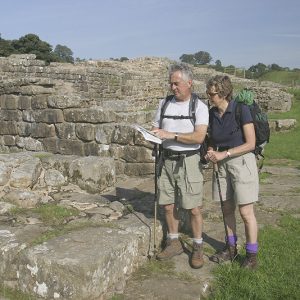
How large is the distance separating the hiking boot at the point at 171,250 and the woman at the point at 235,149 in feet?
2.25

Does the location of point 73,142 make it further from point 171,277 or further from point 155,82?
point 155,82

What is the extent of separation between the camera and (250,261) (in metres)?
4.09

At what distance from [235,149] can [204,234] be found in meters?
1.46

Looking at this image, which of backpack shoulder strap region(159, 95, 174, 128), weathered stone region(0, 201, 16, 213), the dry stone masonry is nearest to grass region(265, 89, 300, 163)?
the dry stone masonry

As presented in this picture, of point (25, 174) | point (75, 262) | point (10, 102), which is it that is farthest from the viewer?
point (10, 102)

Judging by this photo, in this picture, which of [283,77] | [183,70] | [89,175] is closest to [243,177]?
[183,70]

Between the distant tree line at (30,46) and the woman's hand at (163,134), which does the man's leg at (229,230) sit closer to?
the woman's hand at (163,134)

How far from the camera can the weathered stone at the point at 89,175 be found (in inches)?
243

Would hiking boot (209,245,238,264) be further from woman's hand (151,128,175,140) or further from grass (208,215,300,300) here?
woman's hand (151,128,175,140)

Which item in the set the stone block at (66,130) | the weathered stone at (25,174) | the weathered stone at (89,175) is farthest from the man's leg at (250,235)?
the stone block at (66,130)

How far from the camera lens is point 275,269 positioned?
4.11 m

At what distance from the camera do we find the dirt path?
3717 mm

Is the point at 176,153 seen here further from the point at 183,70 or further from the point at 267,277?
the point at 267,277

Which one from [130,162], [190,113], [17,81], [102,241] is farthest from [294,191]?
[17,81]
